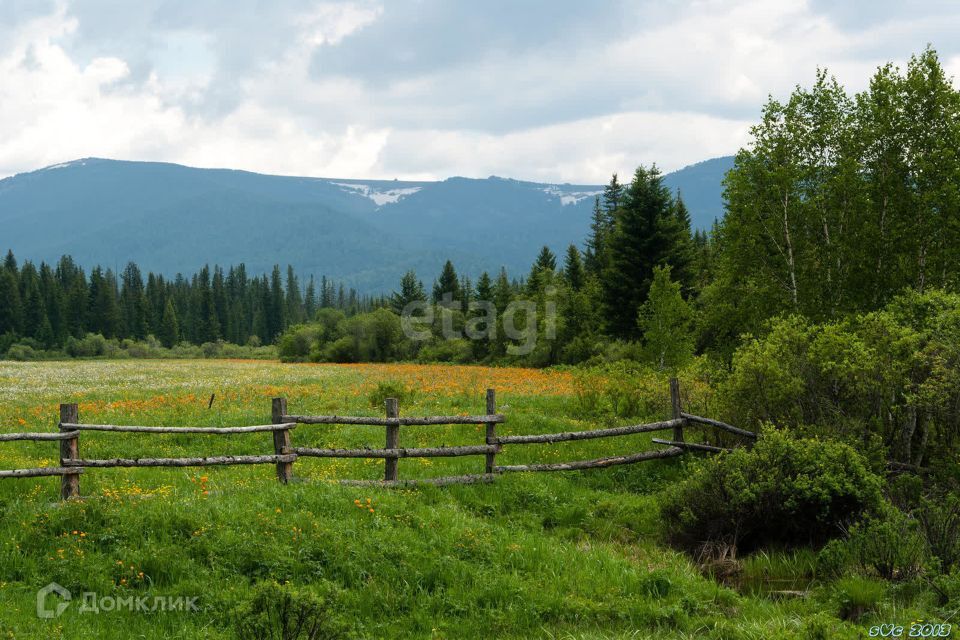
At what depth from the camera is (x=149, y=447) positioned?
15.2 meters

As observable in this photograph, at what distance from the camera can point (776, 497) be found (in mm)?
10383

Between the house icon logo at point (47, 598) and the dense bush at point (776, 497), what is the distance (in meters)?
8.14

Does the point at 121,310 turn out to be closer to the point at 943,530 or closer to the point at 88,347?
the point at 88,347

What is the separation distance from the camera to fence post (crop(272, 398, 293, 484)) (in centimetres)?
1114

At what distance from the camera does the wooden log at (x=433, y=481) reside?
11281 millimetres

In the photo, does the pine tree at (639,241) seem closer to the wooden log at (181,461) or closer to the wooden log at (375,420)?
the wooden log at (375,420)

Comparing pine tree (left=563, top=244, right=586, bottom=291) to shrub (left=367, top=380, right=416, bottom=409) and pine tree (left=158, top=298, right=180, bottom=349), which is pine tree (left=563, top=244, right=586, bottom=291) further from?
pine tree (left=158, top=298, right=180, bottom=349)

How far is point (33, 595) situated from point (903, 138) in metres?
21.9

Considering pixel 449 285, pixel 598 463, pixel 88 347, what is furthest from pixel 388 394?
pixel 88 347

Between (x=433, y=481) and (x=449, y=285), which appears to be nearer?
(x=433, y=481)

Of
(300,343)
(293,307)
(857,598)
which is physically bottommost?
(857,598)

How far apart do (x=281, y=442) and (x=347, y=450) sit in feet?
3.54

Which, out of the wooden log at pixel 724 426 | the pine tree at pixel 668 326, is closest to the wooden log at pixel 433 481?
the wooden log at pixel 724 426

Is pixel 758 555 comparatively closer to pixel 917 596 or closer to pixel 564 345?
pixel 917 596
